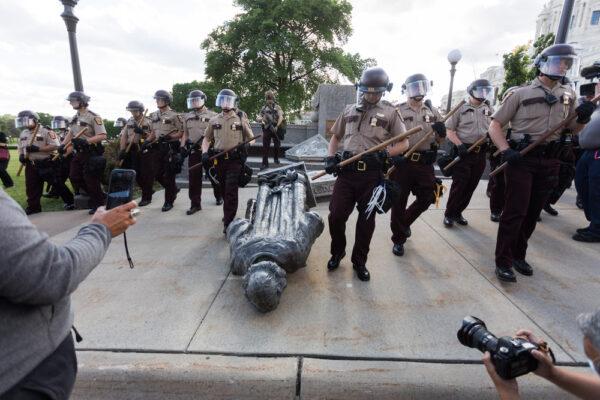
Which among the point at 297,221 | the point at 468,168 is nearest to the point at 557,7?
the point at 468,168

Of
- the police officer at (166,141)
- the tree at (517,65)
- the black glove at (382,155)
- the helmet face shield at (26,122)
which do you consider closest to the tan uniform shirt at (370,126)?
the black glove at (382,155)

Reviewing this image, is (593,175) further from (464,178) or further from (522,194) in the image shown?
(522,194)

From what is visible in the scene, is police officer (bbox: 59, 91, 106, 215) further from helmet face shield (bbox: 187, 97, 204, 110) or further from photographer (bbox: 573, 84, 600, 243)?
photographer (bbox: 573, 84, 600, 243)

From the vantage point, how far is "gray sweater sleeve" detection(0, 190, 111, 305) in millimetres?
875

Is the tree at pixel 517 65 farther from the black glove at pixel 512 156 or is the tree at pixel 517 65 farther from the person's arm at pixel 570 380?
the person's arm at pixel 570 380

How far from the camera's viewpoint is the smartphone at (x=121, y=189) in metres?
1.80

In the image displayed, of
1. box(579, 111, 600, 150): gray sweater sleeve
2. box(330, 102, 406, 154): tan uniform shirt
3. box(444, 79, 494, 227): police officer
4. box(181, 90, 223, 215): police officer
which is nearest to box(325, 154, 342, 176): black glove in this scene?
box(330, 102, 406, 154): tan uniform shirt

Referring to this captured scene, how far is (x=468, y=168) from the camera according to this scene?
468 centimetres

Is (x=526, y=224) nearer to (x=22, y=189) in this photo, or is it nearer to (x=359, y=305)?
(x=359, y=305)

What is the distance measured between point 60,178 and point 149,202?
180 centimetres

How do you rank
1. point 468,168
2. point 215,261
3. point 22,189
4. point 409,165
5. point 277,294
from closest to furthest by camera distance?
point 277,294 → point 215,261 → point 409,165 → point 468,168 → point 22,189

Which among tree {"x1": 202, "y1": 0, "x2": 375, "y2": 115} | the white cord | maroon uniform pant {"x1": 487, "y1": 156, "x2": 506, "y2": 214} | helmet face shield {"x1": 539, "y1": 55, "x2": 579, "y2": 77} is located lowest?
maroon uniform pant {"x1": 487, "y1": 156, "x2": 506, "y2": 214}

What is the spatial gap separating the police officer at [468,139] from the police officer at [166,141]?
15.6 ft

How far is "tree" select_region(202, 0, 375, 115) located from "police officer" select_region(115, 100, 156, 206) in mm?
18076
